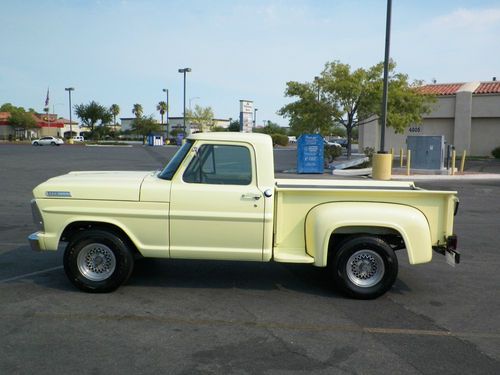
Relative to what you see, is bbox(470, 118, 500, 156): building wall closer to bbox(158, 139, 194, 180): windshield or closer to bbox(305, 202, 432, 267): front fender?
bbox(305, 202, 432, 267): front fender

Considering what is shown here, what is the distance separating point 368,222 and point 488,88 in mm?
33178

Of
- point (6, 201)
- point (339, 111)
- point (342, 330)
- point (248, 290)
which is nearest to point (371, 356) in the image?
point (342, 330)

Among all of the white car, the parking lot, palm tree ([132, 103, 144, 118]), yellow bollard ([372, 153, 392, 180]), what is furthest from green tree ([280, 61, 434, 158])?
palm tree ([132, 103, 144, 118])

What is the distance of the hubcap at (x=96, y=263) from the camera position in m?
5.73

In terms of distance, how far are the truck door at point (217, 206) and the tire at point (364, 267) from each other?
3.04ft

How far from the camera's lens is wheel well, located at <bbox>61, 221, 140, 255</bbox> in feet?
18.9

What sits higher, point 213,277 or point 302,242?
point 302,242

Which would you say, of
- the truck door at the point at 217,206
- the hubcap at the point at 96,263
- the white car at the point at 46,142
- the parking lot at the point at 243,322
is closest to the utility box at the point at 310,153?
the parking lot at the point at 243,322

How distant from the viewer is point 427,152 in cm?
A: 2392

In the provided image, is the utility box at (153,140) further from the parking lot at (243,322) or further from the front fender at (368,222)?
the front fender at (368,222)

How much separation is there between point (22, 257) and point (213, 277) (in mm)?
2986

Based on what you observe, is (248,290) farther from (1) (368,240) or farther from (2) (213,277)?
(1) (368,240)

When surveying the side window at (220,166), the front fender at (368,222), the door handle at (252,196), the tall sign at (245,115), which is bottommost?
the front fender at (368,222)

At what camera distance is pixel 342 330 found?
15.8ft
